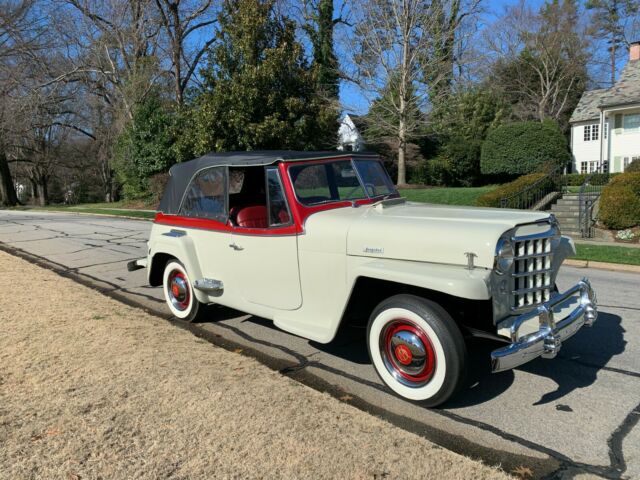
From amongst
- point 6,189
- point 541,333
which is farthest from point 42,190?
point 541,333

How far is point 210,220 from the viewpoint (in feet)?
17.1

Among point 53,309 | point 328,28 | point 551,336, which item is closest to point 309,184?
point 551,336

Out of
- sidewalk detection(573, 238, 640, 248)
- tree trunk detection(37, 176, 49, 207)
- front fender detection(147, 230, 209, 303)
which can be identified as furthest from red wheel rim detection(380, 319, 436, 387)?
tree trunk detection(37, 176, 49, 207)

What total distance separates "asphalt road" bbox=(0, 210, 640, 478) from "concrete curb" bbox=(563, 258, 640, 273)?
264cm

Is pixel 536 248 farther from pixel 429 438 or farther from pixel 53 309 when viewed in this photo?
pixel 53 309

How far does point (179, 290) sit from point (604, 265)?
7.79m

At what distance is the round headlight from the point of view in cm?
331

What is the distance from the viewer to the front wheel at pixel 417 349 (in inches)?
131

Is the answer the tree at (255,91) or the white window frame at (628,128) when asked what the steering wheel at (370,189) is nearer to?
the tree at (255,91)

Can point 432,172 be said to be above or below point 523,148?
below

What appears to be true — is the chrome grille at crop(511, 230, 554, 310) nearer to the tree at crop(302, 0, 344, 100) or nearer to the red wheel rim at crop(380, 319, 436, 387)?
the red wheel rim at crop(380, 319, 436, 387)

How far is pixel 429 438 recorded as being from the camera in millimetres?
3154

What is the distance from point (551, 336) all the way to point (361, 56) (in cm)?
2698

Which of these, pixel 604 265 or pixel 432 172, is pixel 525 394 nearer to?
pixel 604 265
